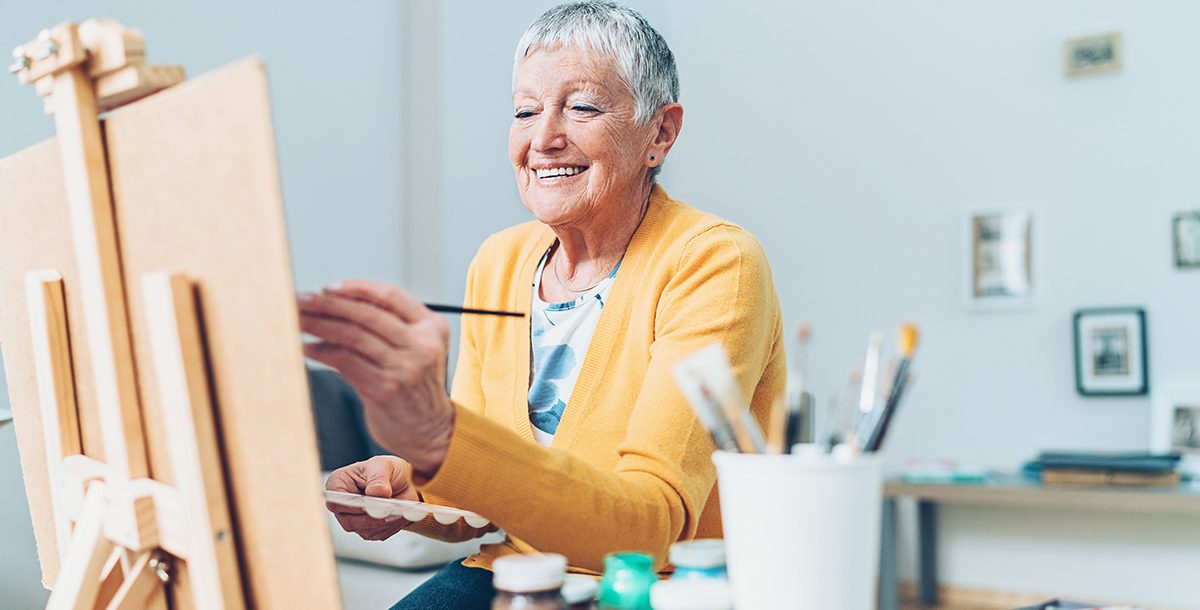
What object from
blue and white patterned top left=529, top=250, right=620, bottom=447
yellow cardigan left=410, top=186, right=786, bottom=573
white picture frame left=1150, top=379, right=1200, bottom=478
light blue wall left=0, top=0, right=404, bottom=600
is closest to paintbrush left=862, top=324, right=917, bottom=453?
yellow cardigan left=410, top=186, right=786, bottom=573

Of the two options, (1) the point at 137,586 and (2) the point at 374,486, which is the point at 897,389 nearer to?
(1) the point at 137,586

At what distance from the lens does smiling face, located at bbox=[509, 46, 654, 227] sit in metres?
1.23

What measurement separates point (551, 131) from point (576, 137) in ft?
0.11

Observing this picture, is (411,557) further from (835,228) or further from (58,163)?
(835,228)

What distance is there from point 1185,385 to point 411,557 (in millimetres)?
2581

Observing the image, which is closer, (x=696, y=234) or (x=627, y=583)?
(x=627, y=583)

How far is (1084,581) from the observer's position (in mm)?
3520

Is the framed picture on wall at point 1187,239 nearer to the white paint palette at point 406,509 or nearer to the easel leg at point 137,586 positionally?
the white paint palette at point 406,509

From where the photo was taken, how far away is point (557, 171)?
127 centimetres

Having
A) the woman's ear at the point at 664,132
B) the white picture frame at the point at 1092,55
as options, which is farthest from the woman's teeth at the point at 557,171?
the white picture frame at the point at 1092,55

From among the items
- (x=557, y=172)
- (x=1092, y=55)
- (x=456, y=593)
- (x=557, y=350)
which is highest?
(x=1092, y=55)

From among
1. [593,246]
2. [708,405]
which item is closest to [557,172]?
[593,246]

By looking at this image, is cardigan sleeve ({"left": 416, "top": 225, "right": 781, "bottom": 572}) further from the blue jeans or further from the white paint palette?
the blue jeans

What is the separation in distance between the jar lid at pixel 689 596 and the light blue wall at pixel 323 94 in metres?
2.36
